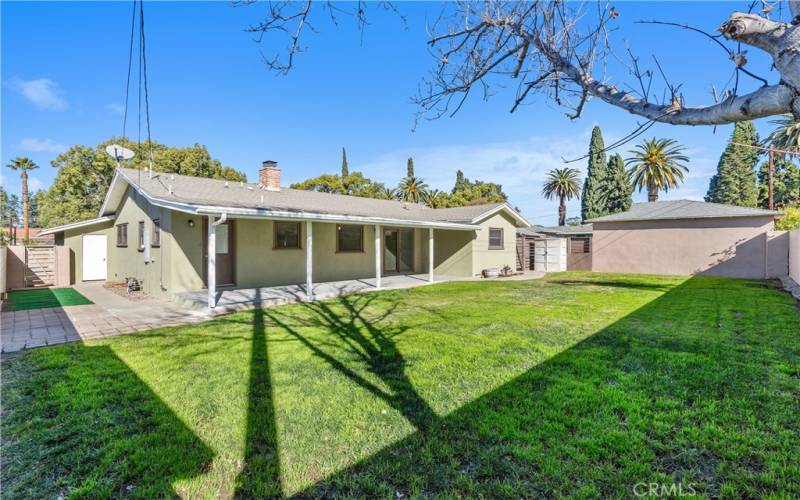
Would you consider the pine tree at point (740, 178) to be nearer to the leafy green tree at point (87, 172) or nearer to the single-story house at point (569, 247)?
the single-story house at point (569, 247)

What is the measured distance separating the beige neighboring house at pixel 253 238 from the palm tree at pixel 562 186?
2252 centimetres

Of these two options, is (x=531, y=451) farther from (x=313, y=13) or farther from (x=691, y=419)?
(x=313, y=13)

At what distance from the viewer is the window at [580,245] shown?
69.6 feet

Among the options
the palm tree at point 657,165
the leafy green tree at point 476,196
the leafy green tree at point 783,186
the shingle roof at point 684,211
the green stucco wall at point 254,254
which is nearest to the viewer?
the green stucco wall at point 254,254

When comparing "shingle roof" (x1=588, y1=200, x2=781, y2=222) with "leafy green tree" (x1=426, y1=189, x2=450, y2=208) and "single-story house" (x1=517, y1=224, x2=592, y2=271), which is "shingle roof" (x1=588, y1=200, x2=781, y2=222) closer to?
"single-story house" (x1=517, y1=224, x2=592, y2=271)

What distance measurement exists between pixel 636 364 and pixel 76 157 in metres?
34.1

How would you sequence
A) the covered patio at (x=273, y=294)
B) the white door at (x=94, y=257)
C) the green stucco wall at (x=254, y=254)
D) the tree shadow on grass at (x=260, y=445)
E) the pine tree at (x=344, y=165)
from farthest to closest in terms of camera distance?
the pine tree at (x=344, y=165) < the white door at (x=94, y=257) < the green stucco wall at (x=254, y=254) < the covered patio at (x=273, y=294) < the tree shadow on grass at (x=260, y=445)

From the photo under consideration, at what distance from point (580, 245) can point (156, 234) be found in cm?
2054

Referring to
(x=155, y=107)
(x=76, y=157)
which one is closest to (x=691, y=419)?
(x=155, y=107)

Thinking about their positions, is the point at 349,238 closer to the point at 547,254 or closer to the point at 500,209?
the point at 500,209

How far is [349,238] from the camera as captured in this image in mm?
13602

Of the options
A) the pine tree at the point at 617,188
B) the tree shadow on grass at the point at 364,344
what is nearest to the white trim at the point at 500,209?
the tree shadow on grass at the point at 364,344

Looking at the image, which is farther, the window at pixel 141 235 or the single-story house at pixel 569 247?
the single-story house at pixel 569 247

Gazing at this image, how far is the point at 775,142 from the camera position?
75.7 ft
